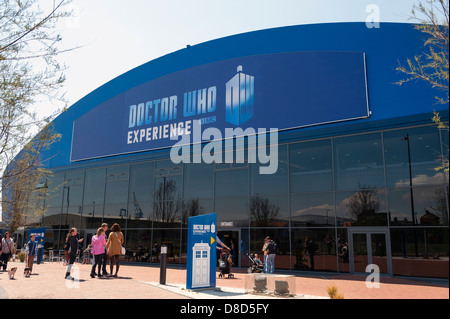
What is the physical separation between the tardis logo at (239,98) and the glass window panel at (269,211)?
4.08 m

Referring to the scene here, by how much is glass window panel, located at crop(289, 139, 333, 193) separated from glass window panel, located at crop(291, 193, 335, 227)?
→ 326mm

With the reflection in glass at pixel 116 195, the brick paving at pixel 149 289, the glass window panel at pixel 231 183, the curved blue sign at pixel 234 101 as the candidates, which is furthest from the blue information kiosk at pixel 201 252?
the reflection in glass at pixel 116 195

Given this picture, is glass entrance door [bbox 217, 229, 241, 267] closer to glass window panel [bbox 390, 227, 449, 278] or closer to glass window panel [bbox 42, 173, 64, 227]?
glass window panel [bbox 390, 227, 449, 278]

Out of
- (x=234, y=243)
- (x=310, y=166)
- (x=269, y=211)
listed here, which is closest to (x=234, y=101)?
(x=310, y=166)

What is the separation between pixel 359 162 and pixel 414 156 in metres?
2.16

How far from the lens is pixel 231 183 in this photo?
66.2 ft

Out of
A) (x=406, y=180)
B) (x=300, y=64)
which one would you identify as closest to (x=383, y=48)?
(x=300, y=64)

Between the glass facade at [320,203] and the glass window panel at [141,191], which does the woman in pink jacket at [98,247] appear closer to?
the glass facade at [320,203]

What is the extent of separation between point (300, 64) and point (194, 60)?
22.0 ft

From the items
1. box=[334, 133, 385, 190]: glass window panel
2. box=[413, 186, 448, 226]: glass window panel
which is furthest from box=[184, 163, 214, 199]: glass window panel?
box=[413, 186, 448, 226]: glass window panel

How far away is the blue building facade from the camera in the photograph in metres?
15.7

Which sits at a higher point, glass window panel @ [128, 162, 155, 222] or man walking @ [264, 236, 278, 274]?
glass window panel @ [128, 162, 155, 222]

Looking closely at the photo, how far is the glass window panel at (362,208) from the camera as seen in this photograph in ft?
52.9

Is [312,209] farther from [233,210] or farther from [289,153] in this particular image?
[233,210]
